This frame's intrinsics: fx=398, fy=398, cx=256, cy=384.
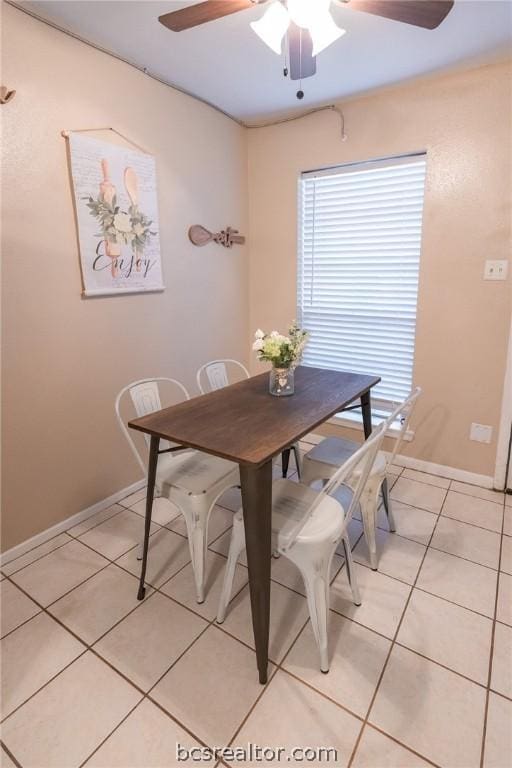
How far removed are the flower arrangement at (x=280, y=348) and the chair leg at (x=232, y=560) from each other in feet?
2.41

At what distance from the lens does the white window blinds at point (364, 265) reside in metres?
2.58

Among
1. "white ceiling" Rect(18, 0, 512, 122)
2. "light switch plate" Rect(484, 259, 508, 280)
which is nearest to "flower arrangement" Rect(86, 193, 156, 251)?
"white ceiling" Rect(18, 0, 512, 122)

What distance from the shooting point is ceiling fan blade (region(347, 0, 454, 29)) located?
1.20 m

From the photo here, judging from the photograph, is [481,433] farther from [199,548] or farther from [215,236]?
[215,236]

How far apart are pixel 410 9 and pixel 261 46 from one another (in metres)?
0.99

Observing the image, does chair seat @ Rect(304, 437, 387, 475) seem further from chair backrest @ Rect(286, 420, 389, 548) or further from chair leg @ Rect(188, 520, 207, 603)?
chair leg @ Rect(188, 520, 207, 603)

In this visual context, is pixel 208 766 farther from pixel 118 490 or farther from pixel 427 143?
pixel 427 143

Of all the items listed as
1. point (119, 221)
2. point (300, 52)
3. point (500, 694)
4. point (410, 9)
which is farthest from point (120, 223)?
point (500, 694)

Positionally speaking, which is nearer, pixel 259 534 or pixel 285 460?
pixel 259 534

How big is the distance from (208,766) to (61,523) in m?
1.40

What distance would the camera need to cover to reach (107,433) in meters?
2.33

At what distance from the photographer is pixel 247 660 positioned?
1.45 meters

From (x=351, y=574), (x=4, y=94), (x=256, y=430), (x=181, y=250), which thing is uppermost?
(x=4, y=94)

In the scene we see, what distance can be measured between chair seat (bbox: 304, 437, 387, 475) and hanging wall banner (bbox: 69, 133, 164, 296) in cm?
139
